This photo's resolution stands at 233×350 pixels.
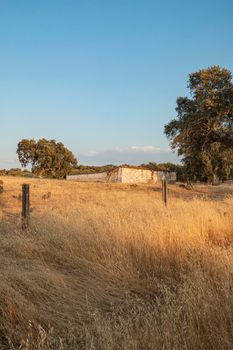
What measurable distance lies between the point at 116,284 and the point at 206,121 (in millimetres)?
21100

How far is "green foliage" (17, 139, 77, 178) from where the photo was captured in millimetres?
67875

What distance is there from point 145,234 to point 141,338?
14.2ft

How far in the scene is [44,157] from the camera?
222 feet

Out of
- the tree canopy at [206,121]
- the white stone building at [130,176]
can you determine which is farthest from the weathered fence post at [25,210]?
the white stone building at [130,176]

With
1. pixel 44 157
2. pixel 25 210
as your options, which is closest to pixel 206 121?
pixel 25 210

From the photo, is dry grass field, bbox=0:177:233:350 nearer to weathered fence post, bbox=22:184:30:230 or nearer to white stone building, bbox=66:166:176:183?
weathered fence post, bbox=22:184:30:230

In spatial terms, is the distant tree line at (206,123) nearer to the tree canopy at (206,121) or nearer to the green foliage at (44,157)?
the tree canopy at (206,121)

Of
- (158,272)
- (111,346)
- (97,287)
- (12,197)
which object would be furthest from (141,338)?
(12,197)

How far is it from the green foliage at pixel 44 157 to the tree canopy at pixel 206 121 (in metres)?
43.0

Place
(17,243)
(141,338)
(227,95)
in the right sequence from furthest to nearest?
1. (227,95)
2. (17,243)
3. (141,338)

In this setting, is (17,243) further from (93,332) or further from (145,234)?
(93,332)

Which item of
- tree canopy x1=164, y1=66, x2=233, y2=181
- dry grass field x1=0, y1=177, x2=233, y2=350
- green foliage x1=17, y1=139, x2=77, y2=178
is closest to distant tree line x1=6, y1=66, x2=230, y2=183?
tree canopy x1=164, y1=66, x2=233, y2=181

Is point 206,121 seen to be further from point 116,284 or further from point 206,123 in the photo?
point 116,284

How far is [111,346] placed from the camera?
3.13 m
